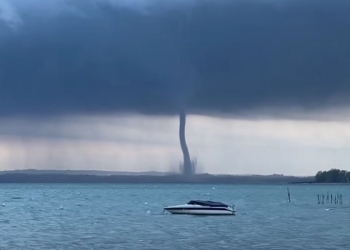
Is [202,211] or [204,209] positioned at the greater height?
[204,209]

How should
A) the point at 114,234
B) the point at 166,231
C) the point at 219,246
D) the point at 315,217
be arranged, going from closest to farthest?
the point at 219,246 < the point at 114,234 < the point at 166,231 < the point at 315,217

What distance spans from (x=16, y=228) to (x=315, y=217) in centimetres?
4440

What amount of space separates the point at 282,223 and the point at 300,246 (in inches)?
1171

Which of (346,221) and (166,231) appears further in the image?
(346,221)

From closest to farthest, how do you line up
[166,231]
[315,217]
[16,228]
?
[166,231], [16,228], [315,217]

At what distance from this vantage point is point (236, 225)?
87688 millimetres

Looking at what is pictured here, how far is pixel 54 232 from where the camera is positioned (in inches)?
3027

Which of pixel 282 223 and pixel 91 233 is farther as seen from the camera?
pixel 282 223

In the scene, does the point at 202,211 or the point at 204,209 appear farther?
the point at 202,211

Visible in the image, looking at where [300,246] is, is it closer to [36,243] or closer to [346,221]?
[36,243]

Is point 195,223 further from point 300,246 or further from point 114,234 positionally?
point 300,246

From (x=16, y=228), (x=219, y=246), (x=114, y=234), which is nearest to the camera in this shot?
(x=219, y=246)

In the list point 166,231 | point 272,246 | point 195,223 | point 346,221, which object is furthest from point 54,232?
point 346,221

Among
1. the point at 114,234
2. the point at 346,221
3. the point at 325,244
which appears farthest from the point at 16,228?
the point at 346,221
